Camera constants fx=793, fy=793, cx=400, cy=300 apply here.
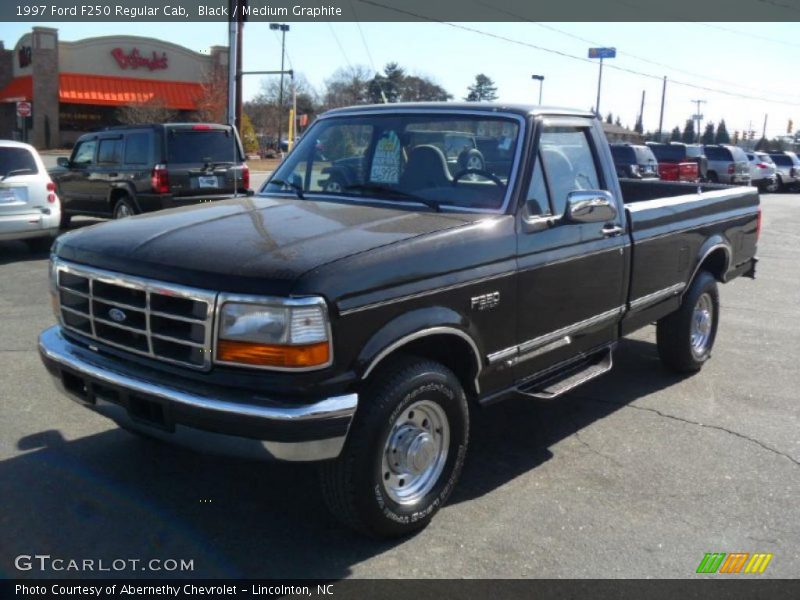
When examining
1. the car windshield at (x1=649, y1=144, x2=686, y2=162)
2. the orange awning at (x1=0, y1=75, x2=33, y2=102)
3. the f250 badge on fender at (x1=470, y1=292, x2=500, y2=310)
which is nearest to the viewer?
the f250 badge on fender at (x1=470, y1=292, x2=500, y2=310)

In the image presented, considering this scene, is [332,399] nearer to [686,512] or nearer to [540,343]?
[540,343]

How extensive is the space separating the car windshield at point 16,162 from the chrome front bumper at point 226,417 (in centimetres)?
874

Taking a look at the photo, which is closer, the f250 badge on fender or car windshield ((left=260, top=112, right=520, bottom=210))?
the f250 badge on fender

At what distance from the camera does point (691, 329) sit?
20.9 feet

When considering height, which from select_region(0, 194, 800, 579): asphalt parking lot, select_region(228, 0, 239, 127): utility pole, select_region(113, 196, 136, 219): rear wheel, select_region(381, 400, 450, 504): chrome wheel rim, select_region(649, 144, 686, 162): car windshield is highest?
select_region(228, 0, 239, 127): utility pole

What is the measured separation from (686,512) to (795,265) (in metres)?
10.3

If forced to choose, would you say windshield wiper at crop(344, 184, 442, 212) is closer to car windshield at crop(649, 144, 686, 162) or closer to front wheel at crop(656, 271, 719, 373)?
front wheel at crop(656, 271, 719, 373)

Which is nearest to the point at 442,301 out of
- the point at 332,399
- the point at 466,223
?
the point at 466,223

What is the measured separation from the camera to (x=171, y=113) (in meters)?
48.7

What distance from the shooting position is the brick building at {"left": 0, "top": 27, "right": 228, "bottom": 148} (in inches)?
1837

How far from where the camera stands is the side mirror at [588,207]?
4.41m

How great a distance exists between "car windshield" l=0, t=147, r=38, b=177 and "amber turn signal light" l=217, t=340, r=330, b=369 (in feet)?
30.2

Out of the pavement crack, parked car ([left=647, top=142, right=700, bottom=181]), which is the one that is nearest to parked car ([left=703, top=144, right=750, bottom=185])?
parked car ([left=647, top=142, right=700, bottom=181])

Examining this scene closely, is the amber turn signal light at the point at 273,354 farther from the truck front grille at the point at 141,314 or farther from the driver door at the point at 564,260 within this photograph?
the driver door at the point at 564,260
